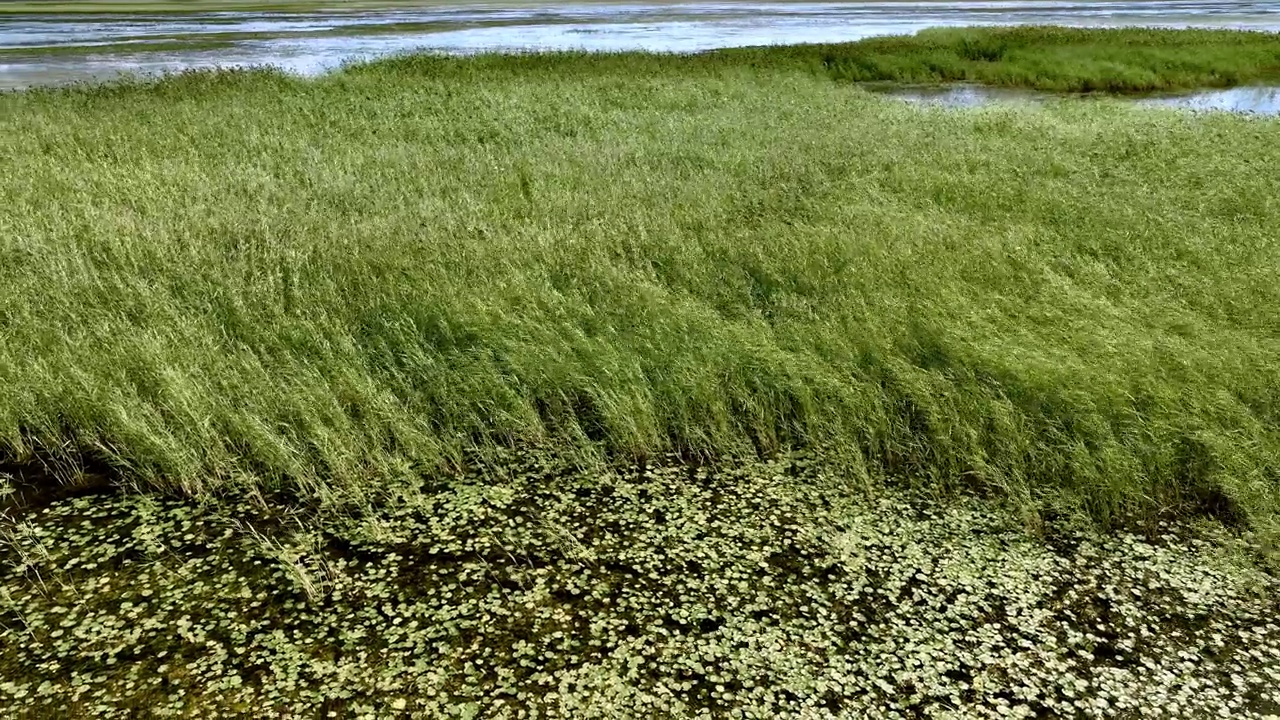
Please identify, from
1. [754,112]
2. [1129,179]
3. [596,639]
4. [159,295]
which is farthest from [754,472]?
[754,112]

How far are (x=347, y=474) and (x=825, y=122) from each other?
13.2 m

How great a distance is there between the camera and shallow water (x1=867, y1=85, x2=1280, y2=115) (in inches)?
848

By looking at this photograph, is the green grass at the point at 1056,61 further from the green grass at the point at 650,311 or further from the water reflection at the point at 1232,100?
the green grass at the point at 650,311

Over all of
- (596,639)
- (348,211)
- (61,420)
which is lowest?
(596,639)

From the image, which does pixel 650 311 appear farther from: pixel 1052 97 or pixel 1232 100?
pixel 1232 100

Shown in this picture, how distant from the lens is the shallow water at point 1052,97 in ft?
70.7

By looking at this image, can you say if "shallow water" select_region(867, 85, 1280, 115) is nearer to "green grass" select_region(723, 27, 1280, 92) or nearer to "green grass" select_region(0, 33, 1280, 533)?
"green grass" select_region(723, 27, 1280, 92)

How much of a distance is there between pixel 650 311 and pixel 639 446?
1688 mm

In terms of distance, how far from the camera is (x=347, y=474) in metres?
5.49

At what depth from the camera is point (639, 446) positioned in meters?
6.00

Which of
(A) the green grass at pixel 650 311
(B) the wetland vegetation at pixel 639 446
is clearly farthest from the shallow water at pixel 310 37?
(B) the wetland vegetation at pixel 639 446

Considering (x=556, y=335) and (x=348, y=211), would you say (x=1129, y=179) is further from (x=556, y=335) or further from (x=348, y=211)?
(x=348, y=211)

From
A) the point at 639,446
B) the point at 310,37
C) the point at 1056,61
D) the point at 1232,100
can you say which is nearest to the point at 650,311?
the point at 639,446

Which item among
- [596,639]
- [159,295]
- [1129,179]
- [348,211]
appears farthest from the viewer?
[1129,179]
